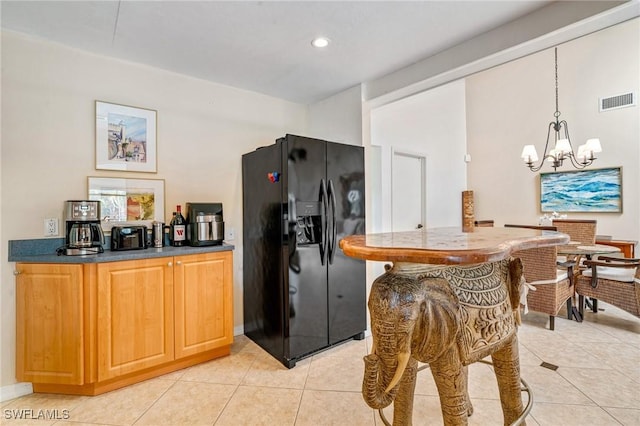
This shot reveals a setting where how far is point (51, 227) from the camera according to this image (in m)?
2.23

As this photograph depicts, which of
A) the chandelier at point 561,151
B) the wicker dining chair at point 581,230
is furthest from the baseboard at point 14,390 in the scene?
the chandelier at point 561,151

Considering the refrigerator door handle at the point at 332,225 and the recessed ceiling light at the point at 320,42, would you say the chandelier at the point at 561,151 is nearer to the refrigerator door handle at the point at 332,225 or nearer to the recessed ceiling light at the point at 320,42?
the refrigerator door handle at the point at 332,225

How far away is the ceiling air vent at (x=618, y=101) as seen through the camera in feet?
14.6

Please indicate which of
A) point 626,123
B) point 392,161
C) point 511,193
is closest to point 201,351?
point 392,161

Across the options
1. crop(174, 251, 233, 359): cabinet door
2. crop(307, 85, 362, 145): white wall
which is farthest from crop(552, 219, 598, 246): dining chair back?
crop(174, 251, 233, 359): cabinet door

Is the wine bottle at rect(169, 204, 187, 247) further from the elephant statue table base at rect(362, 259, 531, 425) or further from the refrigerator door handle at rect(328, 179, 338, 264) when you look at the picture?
the elephant statue table base at rect(362, 259, 531, 425)

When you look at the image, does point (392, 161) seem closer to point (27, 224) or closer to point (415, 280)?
point (415, 280)

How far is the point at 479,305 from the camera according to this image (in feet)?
3.73

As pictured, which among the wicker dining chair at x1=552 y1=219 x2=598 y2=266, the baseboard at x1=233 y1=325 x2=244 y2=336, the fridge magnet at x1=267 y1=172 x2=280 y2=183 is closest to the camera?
the fridge magnet at x1=267 y1=172 x2=280 y2=183

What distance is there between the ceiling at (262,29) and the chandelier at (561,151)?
3.02 metres

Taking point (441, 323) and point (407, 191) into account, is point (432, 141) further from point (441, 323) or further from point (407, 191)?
point (441, 323)

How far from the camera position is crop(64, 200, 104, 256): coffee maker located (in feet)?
7.14

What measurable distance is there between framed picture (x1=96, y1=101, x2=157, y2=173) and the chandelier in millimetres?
4948

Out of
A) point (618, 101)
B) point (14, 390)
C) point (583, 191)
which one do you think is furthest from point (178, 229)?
point (618, 101)
